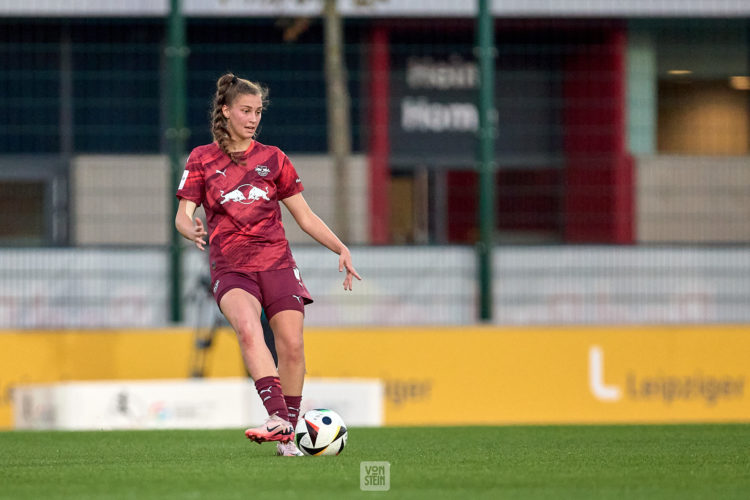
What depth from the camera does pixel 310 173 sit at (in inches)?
660

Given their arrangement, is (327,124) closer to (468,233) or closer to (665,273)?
(468,233)

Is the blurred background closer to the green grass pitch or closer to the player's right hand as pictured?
the green grass pitch

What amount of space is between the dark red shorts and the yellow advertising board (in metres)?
5.01

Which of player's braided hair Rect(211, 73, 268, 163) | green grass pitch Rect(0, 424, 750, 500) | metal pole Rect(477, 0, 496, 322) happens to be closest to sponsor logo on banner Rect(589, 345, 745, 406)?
metal pole Rect(477, 0, 496, 322)

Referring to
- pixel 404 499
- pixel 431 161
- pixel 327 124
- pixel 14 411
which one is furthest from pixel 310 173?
pixel 404 499

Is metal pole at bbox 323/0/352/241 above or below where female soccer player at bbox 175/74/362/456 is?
above

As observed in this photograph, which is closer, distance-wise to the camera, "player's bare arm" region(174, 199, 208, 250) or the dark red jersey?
"player's bare arm" region(174, 199, 208, 250)

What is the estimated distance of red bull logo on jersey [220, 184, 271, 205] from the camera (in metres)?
6.52

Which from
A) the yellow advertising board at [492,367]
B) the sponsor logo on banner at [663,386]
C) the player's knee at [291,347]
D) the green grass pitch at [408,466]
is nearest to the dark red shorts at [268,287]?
the player's knee at [291,347]

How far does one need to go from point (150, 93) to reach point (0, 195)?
2.01 meters

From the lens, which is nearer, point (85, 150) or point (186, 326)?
point (186, 326)

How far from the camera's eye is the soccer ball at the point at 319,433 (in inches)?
258

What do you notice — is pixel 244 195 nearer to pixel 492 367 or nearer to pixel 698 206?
pixel 492 367

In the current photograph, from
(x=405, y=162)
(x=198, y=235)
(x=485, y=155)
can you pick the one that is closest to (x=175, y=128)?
(x=485, y=155)
